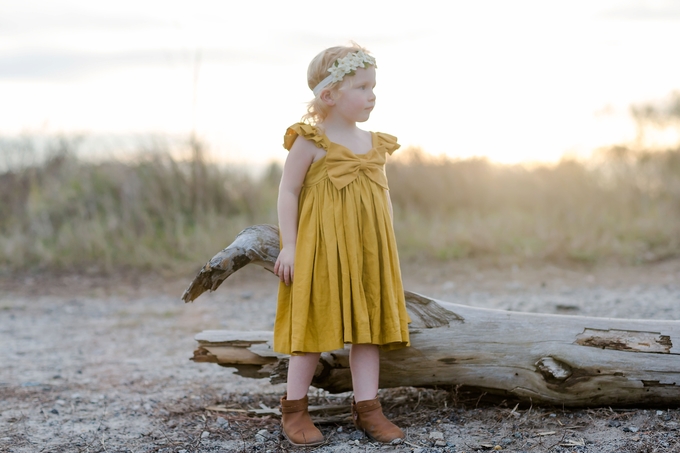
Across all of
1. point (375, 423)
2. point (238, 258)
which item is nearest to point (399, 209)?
point (238, 258)

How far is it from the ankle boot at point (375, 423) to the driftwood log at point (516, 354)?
281mm

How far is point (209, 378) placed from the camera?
15.0 ft

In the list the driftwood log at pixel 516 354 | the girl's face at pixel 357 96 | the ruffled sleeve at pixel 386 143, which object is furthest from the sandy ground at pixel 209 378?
the girl's face at pixel 357 96

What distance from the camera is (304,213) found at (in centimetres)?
309

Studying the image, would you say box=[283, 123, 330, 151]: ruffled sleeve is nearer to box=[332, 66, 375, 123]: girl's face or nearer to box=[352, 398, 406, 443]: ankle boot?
box=[332, 66, 375, 123]: girl's face

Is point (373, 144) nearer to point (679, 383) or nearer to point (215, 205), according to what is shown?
point (679, 383)

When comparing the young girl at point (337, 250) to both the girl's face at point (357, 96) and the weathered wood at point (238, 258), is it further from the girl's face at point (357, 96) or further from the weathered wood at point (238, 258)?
the weathered wood at point (238, 258)

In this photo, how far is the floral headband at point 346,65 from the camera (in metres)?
3.03

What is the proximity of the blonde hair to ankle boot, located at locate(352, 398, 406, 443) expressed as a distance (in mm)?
1386

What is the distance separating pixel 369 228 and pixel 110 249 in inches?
240

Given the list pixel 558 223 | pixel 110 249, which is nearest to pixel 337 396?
pixel 110 249

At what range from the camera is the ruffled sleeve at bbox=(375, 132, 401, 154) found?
3295 millimetres

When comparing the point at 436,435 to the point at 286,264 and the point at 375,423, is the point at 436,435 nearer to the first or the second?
the point at 375,423

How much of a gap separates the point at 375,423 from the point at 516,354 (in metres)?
0.79
